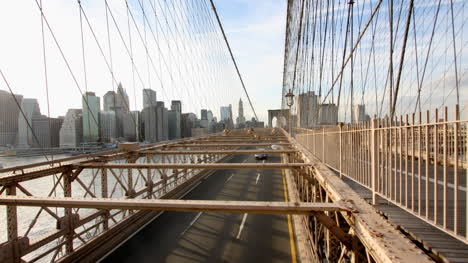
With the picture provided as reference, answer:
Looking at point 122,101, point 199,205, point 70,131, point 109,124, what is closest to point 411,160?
point 199,205

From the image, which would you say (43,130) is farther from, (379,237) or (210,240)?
(379,237)

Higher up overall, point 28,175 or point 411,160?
point 411,160

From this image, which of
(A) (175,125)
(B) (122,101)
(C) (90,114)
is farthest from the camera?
(A) (175,125)

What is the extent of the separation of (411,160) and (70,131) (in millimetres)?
10881

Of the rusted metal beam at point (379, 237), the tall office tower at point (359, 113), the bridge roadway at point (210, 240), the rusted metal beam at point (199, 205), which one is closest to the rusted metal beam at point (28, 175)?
the rusted metal beam at point (199, 205)

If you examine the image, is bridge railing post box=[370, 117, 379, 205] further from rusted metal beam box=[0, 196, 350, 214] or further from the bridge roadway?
the bridge roadway

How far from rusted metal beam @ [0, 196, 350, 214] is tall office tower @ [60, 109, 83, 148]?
251 inches

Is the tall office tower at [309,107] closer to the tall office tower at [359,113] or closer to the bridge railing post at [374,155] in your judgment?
the tall office tower at [359,113]

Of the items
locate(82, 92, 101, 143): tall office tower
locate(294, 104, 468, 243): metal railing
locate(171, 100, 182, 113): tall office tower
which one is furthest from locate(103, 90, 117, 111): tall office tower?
locate(294, 104, 468, 243): metal railing

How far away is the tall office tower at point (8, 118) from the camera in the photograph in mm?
7191

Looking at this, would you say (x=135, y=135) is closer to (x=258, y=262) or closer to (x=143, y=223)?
(x=143, y=223)

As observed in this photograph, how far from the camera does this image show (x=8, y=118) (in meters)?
7.74

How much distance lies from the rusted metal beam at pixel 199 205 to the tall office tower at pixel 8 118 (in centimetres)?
411

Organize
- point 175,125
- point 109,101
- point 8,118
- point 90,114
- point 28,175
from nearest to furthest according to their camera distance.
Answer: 1. point 28,175
2. point 8,118
3. point 90,114
4. point 109,101
5. point 175,125
